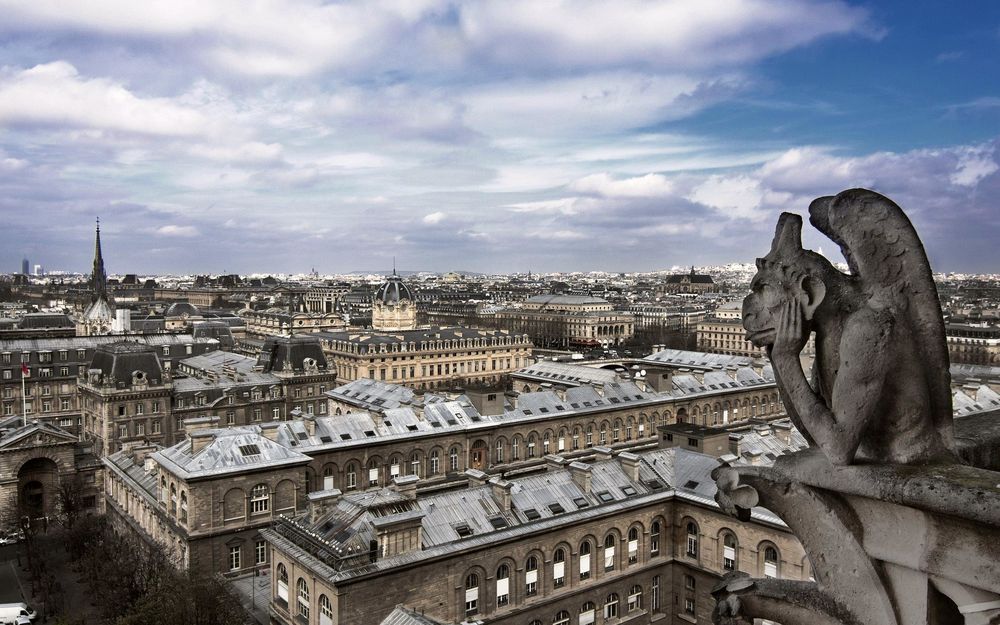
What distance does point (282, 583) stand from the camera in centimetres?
3494

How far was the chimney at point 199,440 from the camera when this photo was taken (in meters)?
47.2

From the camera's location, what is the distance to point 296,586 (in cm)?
3372

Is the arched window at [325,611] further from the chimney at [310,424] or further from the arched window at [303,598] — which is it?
the chimney at [310,424]

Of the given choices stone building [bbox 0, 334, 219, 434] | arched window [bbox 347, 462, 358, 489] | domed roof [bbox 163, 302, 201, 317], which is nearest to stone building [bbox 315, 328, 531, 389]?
stone building [bbox 0, 334, 219, 434]

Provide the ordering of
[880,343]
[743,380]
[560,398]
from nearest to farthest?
[880,343] < [560,398] < [743,380]

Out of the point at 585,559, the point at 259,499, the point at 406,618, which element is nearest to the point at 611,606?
the point at 585,559

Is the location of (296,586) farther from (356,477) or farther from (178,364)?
(178,364)

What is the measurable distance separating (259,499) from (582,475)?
852 inches

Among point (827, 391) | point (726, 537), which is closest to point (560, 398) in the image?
point (726, 537)

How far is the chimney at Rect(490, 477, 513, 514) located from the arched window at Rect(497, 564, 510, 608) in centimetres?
280

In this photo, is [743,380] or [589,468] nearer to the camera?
[589,468]

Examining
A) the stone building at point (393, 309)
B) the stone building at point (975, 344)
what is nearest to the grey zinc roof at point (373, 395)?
the stone building at point (393, 309)

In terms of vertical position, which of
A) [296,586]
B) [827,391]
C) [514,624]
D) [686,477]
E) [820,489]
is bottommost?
[514,624]

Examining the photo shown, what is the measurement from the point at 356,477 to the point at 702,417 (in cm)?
3785
